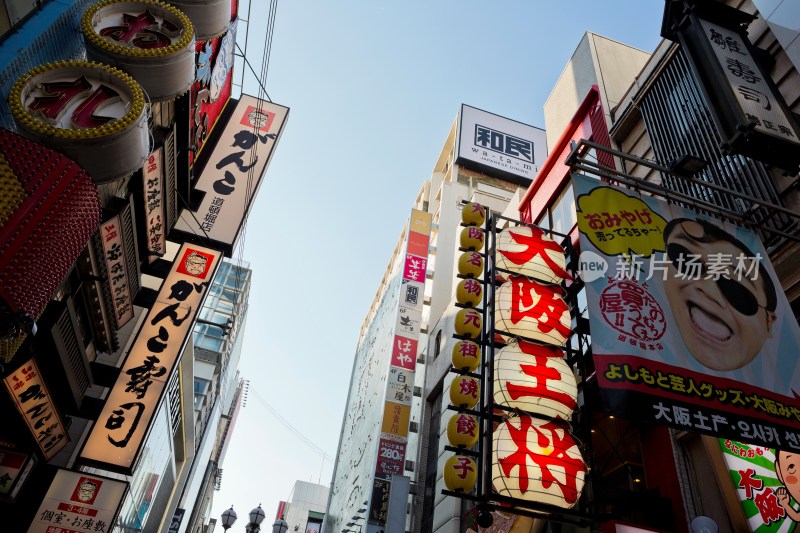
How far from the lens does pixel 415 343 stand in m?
30.1

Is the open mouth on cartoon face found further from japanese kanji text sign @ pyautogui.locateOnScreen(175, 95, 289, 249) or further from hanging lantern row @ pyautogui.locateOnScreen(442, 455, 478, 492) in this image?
japanese kanji text sign @ pyautogui.locateOnScreen(175, 95, 289, 249)

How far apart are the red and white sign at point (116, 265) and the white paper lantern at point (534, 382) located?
6.84 metres

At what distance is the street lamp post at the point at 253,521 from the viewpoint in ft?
55.9

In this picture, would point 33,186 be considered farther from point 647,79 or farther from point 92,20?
point 647,79

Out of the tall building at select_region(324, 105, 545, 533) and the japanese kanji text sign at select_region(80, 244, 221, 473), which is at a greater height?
the tall building at select_region(324, 105, 545, 533)

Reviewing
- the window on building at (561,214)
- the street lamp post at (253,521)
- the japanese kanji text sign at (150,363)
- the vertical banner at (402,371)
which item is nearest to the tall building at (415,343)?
the vertical banner at (402,371)

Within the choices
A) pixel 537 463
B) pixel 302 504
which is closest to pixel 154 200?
pixel 537 463

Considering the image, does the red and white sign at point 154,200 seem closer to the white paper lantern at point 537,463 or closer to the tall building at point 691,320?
the tall building at point 691,320

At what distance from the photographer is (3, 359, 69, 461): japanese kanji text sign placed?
24.1 ft

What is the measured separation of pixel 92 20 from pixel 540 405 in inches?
356

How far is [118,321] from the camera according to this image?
954 cm

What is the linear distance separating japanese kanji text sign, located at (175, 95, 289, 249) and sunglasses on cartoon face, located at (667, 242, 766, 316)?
880cm

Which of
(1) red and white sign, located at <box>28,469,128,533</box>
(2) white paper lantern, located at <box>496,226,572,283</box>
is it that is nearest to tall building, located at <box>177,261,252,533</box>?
(1) red and white sign, located at <box>28,469,128,533</box>

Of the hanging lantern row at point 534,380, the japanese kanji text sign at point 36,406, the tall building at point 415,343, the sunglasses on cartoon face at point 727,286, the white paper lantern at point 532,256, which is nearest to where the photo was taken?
the japanese kanji text sign at point 36,406
